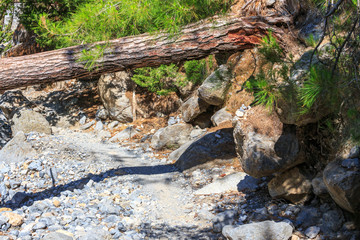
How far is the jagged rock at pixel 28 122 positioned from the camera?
28.4 feet

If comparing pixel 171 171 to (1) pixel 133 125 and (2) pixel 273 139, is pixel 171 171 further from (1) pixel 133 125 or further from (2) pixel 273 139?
(1) pixel 133 125

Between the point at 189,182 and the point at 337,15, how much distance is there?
334cm

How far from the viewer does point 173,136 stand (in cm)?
721

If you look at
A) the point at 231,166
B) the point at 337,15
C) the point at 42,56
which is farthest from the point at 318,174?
the point at 42,56

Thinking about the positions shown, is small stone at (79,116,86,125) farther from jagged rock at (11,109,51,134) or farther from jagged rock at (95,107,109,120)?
jagged rock at (11,109,51,134)

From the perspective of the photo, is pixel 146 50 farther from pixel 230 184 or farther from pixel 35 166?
pixel 35 166

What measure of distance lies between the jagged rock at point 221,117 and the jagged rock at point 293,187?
8.65 feet

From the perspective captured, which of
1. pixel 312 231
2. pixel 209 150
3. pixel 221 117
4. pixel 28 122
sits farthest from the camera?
pixel 28 122

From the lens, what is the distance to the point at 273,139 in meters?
3.78

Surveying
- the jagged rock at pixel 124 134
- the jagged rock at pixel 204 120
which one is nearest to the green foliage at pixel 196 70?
the jagged rock at pixel 204 120

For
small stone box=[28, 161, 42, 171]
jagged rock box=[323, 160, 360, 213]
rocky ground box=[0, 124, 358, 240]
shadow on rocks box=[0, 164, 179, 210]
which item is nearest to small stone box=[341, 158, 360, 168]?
jagged rock box=[323, 160, 360, 213]

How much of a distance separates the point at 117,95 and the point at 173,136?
10.0 feet

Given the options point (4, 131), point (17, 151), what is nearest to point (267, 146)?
point (17, 151)

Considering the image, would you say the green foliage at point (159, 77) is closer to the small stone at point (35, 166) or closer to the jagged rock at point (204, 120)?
the jagged rock at point (204, 120)
